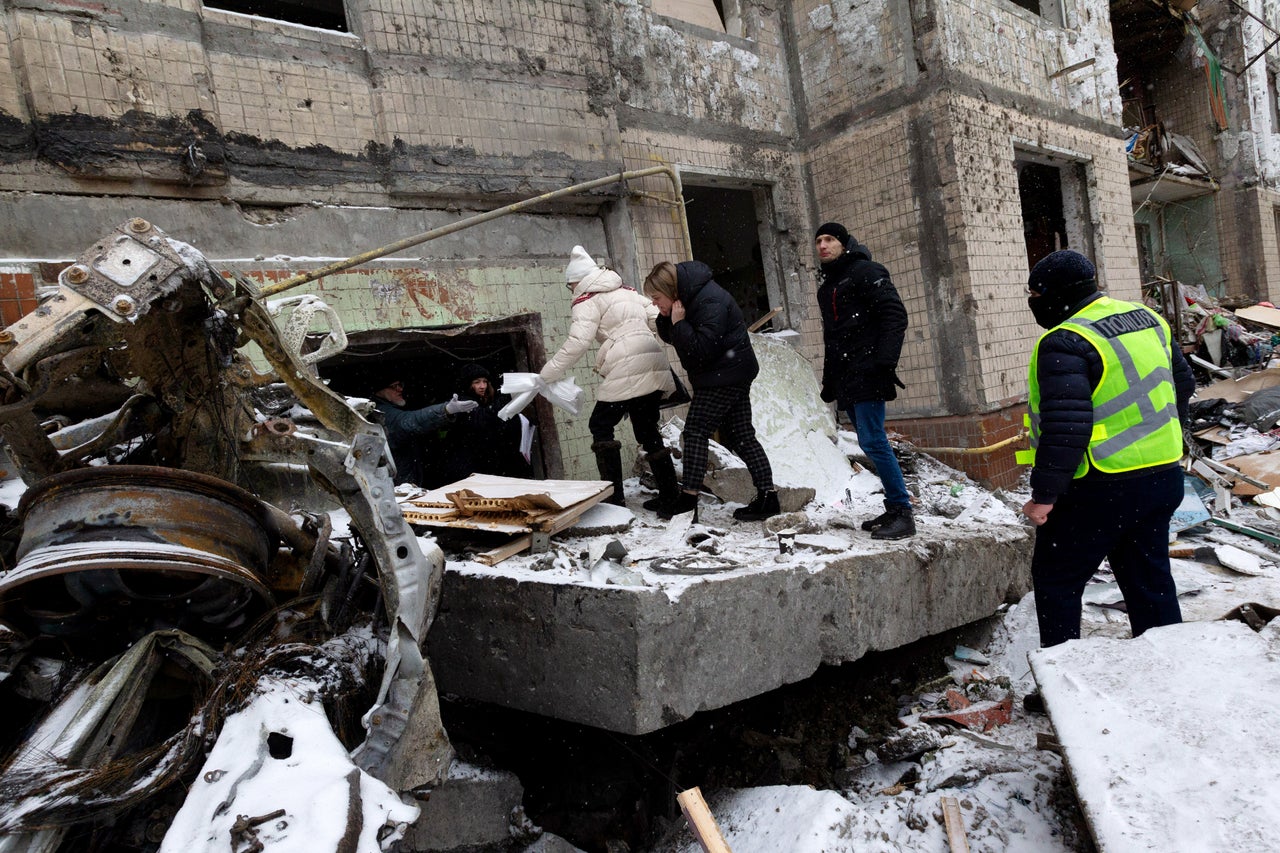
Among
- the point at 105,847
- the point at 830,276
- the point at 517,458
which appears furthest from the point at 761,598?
the point at 517,458

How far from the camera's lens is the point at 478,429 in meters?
5.30

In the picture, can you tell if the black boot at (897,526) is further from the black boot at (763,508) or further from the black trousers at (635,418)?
the black trousers at (635,418)

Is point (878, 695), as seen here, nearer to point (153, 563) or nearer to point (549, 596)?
point (549, 596)

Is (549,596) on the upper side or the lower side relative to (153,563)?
lower

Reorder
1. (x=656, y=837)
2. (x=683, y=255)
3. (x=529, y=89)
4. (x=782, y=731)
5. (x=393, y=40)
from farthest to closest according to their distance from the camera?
(x=683, y=255) → (x=529, y=89) → (x=393, y=40) → (x=782, y=731) → (x=656, y=837)

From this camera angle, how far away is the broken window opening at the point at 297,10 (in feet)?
21.4

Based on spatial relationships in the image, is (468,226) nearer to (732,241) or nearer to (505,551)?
(505,551)

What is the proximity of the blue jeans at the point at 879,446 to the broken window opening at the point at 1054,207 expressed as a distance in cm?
630

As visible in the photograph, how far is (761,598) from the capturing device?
10.4 ft

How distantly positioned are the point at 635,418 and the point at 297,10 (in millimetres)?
5457

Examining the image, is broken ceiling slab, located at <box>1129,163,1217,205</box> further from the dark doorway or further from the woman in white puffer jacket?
the woman in white puffer jacket

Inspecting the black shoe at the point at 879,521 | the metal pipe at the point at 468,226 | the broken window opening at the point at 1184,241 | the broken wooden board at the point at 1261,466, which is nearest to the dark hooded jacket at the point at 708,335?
the black shoe at the point at 879,521

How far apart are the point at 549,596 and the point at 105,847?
1514mm

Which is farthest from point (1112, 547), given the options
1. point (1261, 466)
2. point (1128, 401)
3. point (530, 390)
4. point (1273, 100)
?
point (1273, 100)
